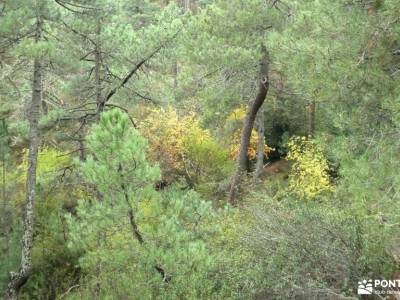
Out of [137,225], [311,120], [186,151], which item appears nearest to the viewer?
[137,225]

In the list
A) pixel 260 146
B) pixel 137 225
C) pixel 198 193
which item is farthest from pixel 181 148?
pixel 137 225

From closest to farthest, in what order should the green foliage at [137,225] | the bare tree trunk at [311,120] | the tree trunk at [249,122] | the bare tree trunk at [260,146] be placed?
the green foliage at [137,225], the tree trunk at [249,122], the bare tree trunk at [260,146], the bare tree trunk at [311,120]

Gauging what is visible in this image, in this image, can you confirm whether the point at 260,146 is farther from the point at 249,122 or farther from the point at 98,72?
the point at 98,72

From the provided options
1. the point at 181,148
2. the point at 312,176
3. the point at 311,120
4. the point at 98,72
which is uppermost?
the point at 98,72

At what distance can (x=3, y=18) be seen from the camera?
878cm

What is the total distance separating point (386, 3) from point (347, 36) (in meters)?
0.92

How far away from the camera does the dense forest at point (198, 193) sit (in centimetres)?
644

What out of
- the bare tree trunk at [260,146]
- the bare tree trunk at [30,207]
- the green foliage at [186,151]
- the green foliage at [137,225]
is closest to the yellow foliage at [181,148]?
the green foliage at [186,151]

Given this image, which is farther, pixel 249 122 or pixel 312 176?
pixel 312 176

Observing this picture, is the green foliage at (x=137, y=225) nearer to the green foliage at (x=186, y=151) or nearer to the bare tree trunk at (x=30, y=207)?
the bare tree trunk at (x=30, y=207)

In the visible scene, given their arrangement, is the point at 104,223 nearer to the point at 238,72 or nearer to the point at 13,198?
the point at 13,198

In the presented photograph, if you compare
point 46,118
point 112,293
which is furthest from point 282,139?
point 112,293

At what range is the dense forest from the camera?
644 centimetres

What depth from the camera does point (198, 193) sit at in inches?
354
